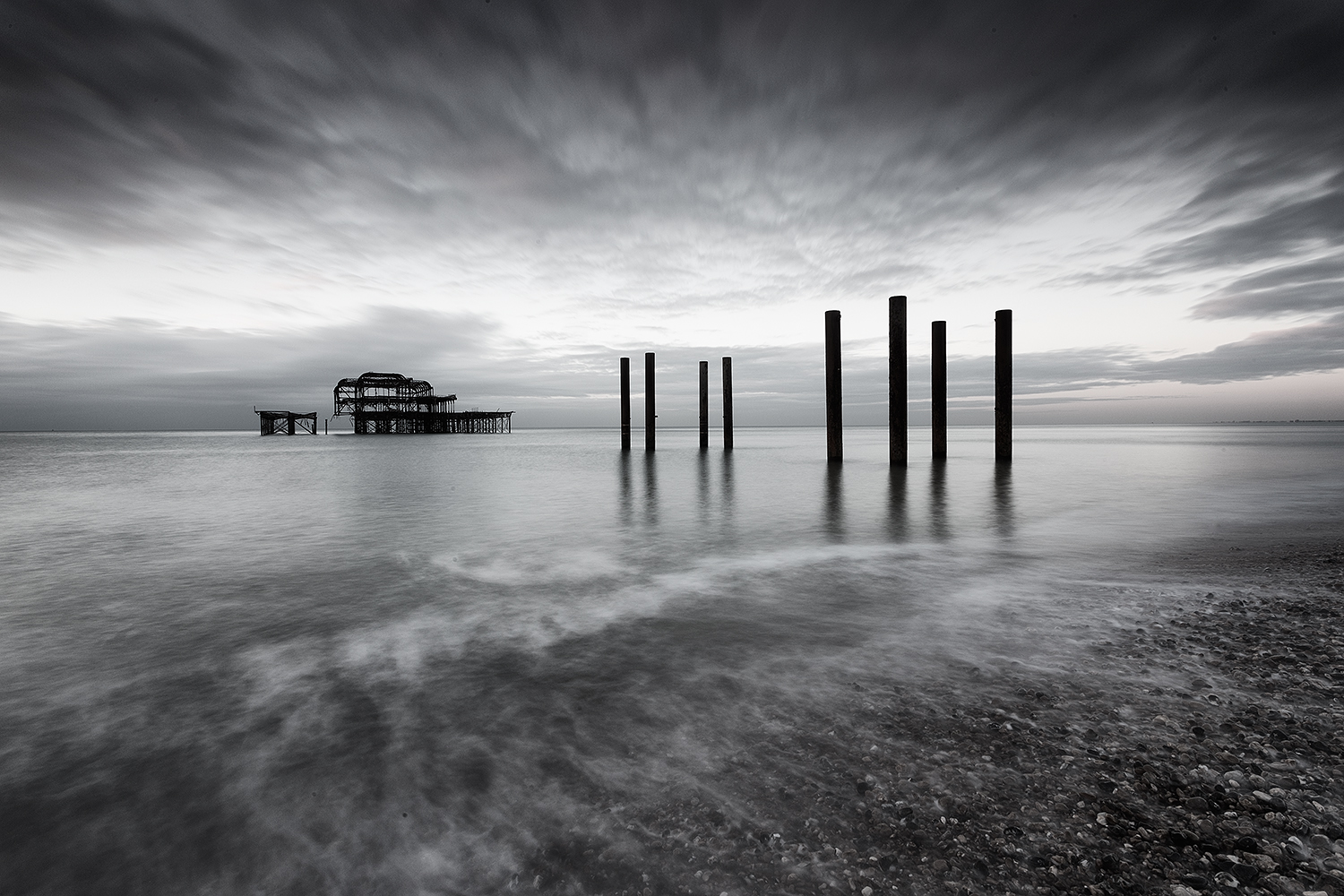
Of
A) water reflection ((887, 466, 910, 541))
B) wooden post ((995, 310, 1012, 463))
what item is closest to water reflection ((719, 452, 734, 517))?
water reflection ((887, 466, 910, 541))

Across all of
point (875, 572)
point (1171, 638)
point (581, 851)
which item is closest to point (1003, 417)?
point (875, 572)

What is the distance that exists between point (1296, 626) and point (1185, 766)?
3.07 m

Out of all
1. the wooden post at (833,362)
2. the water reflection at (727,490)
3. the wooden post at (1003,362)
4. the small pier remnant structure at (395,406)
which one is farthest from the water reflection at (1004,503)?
the small pier remnant structure at (395,406)

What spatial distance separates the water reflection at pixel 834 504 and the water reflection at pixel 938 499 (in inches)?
57.5

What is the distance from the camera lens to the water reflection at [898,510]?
970 cm

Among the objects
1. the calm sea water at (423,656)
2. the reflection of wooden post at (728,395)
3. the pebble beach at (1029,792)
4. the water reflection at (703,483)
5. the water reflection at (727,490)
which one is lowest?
the water reflection at (727,490)

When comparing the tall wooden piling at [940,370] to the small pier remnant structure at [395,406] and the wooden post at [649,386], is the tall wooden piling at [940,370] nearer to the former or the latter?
the wooden post at [649,386]

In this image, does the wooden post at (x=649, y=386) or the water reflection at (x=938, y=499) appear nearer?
the water reflection at (x=938, y=499)

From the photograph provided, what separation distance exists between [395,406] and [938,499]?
9824 centimetres

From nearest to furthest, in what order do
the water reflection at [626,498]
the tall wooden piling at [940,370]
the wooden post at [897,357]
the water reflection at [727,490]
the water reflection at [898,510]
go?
1. the water reflection at [898,510]
2. the water reflection at [626,498]
3. the water reflection at [727,490]
4. the wooden post at [897,357]
5. the tall wooden piling at [940,370]

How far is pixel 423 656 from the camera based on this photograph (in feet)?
15.1

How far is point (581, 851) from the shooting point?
238cm

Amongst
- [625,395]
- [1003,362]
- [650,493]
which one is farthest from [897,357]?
[625,395]

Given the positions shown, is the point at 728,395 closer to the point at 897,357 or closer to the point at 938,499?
the point at 897,357
